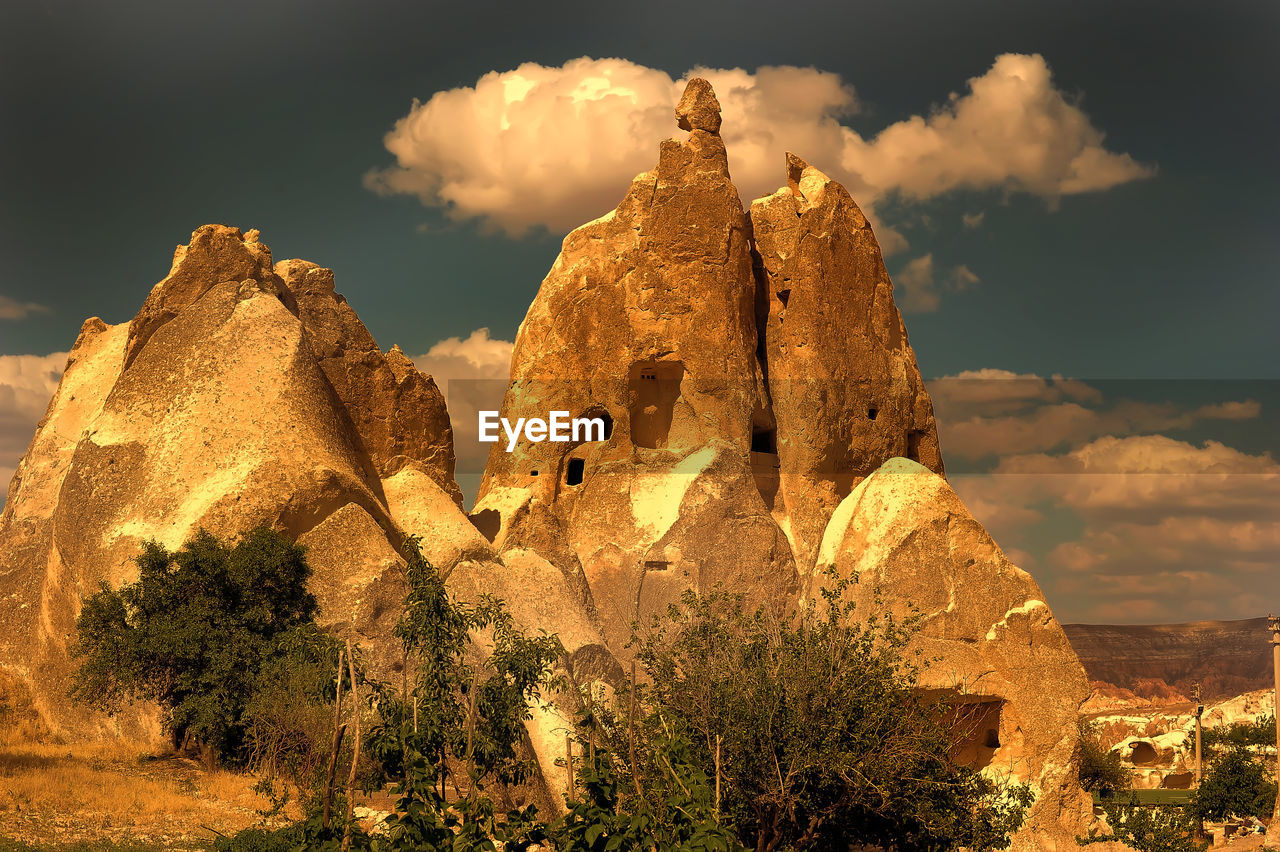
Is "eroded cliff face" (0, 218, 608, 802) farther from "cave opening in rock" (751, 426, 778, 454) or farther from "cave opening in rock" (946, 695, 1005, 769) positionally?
"cave opening in rock" (751, 426, 778, 454)

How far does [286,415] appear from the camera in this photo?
24.8m

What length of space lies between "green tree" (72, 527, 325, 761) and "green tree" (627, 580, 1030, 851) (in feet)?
24.3

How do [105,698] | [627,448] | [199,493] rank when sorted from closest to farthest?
1. [105,698]
2. [199,493]
3. [627,448]

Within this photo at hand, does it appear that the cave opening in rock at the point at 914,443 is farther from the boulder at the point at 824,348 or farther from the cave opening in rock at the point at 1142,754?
the cave opening in rock at the point at 1142,754

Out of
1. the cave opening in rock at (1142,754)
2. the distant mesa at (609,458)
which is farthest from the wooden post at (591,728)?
the cave opening in rock at (1142,754)

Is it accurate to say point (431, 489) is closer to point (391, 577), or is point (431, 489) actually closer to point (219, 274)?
point (391, 577)

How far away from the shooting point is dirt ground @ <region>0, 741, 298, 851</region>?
48.2ft

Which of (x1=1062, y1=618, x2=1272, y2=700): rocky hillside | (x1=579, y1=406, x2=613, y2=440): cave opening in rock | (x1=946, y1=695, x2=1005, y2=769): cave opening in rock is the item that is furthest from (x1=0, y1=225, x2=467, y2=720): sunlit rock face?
(x1=1062, y1=618, x2=1272, y2=700): rocky hillside

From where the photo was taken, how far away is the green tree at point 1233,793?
35.8 m

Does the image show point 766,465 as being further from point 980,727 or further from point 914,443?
point 980,727

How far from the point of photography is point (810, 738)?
14867mm

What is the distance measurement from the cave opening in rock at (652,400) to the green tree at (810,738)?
1530cm

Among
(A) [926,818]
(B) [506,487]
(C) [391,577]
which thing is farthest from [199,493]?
(A) [926,818]

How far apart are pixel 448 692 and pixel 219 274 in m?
18.2
